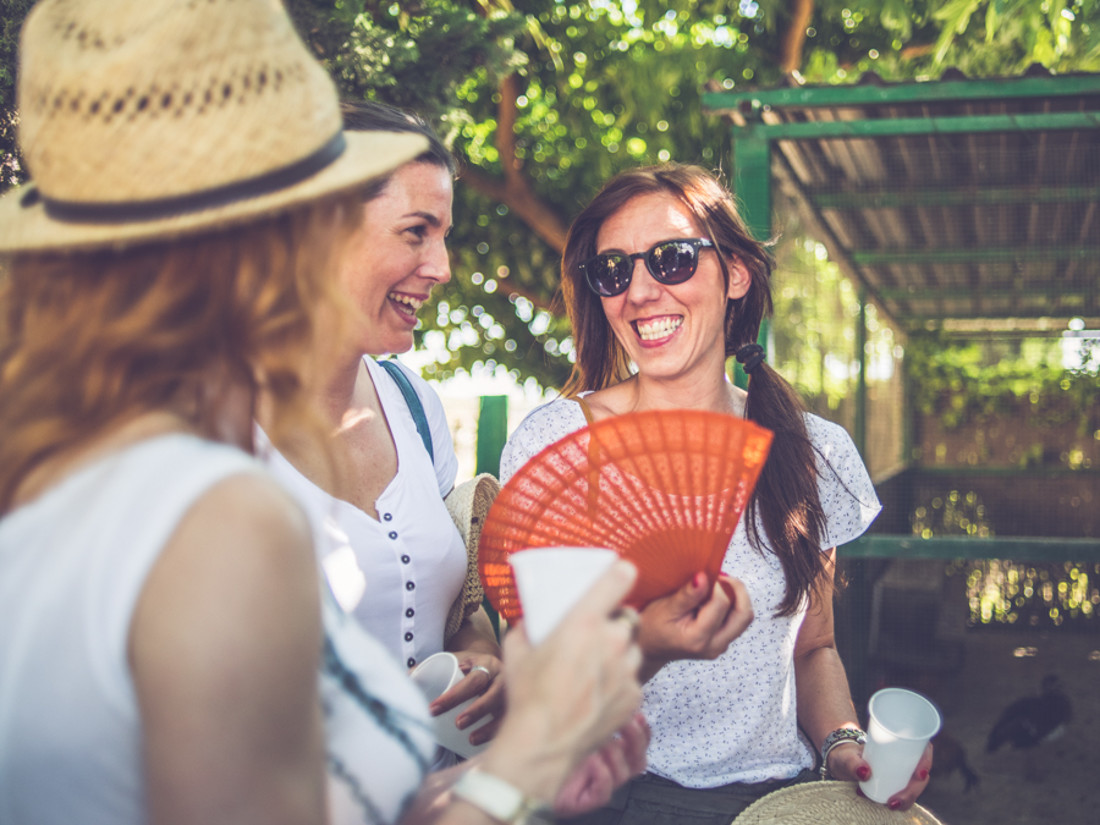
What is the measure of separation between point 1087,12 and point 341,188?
376 centimetres

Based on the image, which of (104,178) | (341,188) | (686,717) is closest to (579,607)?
(341,188)

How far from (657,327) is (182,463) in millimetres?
1418

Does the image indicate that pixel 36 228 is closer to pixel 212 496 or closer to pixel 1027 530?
pixel 212 496

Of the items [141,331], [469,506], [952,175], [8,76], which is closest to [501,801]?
[141,331]

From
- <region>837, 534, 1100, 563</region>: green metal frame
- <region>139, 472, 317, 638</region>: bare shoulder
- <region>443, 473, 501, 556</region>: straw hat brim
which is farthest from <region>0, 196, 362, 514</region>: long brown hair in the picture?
<region>837, 534, 1100, 563</region>: green metal frame

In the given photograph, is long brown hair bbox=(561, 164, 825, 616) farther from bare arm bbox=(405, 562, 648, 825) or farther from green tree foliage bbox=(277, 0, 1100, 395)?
green tree foliage bbox=(277, 0, 1100, 395)

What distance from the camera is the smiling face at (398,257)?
6.30 feet

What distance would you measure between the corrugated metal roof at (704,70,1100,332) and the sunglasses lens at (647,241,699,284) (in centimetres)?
123

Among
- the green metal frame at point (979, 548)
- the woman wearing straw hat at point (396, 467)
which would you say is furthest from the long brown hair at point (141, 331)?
the green metal frame at point (979, 548)

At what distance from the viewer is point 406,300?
80.0 inches

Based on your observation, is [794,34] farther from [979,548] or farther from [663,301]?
[663,301]

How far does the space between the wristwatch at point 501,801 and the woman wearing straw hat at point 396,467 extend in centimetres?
71

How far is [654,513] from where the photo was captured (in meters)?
1.28

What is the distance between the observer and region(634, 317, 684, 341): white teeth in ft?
6.73
